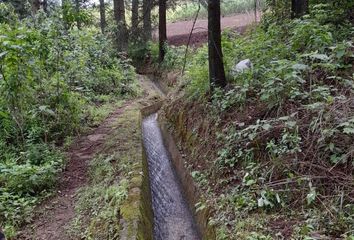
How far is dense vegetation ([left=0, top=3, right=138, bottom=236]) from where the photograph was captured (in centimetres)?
499

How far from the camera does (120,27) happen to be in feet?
57.2

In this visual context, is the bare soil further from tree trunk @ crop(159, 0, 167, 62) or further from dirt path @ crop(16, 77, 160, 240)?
tree trunk @ crop(159, 0, 167, 62)

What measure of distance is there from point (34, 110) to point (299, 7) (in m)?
5.60

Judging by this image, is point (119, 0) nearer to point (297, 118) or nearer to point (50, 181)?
point (50, 181)

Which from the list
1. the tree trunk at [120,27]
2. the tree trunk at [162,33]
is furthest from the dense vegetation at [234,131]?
the tree trunk at [120,27]

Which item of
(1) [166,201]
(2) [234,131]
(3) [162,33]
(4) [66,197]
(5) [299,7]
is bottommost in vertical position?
(1) [166,201]

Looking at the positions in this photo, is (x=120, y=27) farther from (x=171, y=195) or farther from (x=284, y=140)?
(x=284, y=140)

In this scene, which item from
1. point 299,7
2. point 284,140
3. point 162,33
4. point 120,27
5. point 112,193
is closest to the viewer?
point 284,140

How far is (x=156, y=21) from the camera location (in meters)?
19.6

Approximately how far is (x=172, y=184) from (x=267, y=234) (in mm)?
2908

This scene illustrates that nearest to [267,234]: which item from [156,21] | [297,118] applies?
[297,118]

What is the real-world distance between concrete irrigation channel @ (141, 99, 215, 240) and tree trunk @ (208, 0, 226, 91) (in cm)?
160

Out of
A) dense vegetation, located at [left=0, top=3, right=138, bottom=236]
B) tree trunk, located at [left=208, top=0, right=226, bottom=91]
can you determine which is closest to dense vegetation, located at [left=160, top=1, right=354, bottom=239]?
tree trunk, located at [left=208, top=0, right=226, bottom=91]

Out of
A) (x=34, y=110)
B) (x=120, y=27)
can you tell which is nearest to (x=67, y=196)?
(x=34, y=110)
